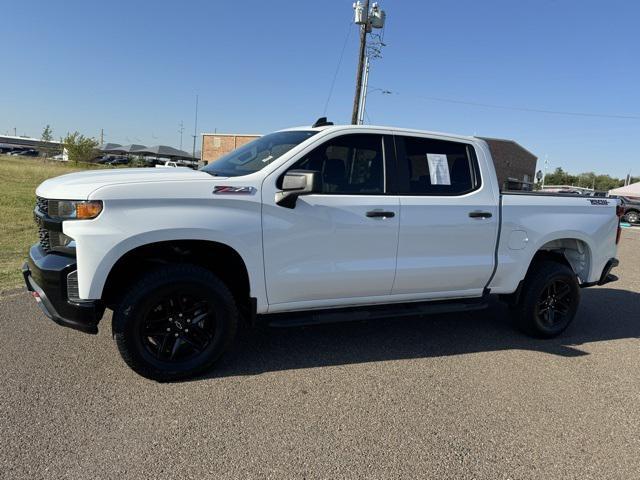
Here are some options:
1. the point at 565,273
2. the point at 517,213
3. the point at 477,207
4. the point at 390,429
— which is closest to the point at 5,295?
the point at 390,429

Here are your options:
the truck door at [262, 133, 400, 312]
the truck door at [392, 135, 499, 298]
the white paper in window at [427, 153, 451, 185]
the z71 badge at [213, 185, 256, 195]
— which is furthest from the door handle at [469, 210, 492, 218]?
the z71 badge at [213, 185, 256, 195]

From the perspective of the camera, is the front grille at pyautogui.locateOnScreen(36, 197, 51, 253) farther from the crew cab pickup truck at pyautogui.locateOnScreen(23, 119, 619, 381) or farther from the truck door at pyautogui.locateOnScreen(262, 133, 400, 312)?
the truck door at pyautogui.locateOnScreen(262, 133, 400, 312)

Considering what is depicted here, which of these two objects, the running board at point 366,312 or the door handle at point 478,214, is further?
the door handle at point 478,214

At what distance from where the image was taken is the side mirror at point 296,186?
3.41 metres

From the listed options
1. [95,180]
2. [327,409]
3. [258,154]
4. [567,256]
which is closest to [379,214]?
[258,154]

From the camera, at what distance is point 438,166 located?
4.42m

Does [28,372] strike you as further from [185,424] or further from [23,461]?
[185,424]

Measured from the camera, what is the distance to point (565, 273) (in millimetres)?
→ 5004

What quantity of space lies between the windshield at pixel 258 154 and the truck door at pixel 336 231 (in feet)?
0.90

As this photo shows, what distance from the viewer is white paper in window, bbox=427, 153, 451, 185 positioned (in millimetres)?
4371

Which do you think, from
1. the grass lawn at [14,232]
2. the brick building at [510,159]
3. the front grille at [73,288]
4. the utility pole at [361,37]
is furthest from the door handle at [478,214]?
→ the brick building at [510,159]

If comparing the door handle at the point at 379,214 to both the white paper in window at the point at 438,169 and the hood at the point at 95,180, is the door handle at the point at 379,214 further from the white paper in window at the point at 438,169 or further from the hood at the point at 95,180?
the hood at the point at 95,180

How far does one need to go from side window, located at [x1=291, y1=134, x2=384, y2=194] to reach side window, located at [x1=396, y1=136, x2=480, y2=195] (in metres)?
0.25

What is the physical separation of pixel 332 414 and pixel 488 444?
1002mm
